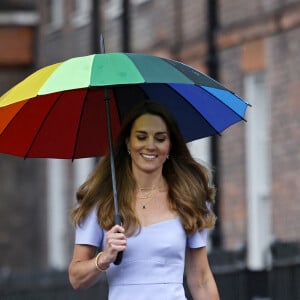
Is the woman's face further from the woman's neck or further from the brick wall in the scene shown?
the brick wall

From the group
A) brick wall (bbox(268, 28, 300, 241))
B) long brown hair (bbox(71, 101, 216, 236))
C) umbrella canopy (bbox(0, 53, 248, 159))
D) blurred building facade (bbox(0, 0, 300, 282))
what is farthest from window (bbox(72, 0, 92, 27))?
long brown hair (bbox(71, 101, 216, 236))

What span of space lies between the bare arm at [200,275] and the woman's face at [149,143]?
14.5 inches

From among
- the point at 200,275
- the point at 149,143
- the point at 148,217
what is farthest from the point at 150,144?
the point at 200,275

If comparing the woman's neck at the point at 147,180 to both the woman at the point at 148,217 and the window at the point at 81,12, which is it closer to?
the woman at the point at 148,217

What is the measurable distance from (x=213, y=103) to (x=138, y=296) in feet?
3.92

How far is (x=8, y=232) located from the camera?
97.2 ft

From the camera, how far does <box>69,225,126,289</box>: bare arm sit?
19.7ft

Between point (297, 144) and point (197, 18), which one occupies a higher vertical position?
point (197, 18)

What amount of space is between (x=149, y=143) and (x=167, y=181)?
211mm

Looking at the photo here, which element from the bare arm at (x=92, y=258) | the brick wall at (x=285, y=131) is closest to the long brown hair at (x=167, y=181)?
the bare arm at (x=92, y=258)

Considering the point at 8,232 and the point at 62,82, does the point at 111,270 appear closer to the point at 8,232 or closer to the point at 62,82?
the point at 62,82

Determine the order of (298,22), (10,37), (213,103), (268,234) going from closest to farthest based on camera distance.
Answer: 1. (213,103)
2. (298,22)
3. (268,234)
4. (10,37)

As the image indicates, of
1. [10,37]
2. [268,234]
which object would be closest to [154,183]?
[268,234]

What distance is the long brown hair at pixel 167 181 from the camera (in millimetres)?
6250
